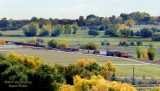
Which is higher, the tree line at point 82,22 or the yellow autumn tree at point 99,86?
the tree line at point 82,22

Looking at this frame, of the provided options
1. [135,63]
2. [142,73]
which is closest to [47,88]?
[142,73]

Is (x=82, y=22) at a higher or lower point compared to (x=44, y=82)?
higher

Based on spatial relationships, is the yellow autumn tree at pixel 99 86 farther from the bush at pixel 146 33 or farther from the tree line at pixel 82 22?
the tree line at pixel 82 22

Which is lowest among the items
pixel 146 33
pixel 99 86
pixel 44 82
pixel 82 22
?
pixel 146 33

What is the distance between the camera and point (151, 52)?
59.5 metres

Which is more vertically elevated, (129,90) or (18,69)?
(18,69)

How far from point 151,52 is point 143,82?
2228 centimetres

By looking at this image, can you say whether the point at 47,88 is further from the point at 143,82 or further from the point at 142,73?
the point at 142,73

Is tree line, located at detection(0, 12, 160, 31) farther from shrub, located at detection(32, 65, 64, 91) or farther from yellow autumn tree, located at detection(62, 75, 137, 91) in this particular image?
shrub, located at detection(32, 65, 64, 91)

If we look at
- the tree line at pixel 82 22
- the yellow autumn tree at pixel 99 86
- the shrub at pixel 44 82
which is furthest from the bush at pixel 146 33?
the shrub at pixel 44 82

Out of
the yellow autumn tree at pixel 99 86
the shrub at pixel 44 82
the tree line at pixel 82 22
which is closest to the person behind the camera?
the yellow autumn tree at pixel 99 86

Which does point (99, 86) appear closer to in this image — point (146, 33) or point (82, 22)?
point (146, 33)

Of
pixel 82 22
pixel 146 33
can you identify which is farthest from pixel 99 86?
pixel 82 22

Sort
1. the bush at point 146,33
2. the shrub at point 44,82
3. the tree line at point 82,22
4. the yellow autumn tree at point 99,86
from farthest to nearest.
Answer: the tree line at point 82,22 < the bush at point 146,33 < the shrub at point 44,82 < the yellow autumn tree at point 99,86
